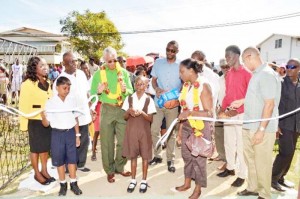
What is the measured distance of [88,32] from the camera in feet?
166

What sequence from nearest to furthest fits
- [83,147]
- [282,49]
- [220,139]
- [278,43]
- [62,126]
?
[62,126] < [83,147] < [220,139] < [282,49] < [278,43]

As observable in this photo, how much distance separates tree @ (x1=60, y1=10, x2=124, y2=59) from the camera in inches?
1962

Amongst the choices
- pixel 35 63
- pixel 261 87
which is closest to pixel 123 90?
pixel 35 63

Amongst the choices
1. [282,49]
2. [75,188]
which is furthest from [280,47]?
[75,188]

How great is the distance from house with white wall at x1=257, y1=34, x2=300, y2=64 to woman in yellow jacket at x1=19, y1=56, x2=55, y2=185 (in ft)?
117

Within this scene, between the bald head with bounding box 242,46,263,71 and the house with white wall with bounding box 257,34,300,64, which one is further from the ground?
the house with white wall with bounding box 257,34,300,64

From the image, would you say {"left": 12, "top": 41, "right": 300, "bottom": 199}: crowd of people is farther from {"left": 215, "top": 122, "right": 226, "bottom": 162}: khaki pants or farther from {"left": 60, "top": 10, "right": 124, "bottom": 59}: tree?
{"left": 60, "top": 10, "right": 124, "bottom": 59}: tree

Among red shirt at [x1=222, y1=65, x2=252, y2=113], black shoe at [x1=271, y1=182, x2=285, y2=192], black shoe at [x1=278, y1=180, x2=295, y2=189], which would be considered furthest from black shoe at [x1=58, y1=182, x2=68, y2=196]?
black shoe at [x1=278, y1=180, x2=295, y2=189]

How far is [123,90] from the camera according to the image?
4867 millimetres

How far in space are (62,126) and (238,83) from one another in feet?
9.02

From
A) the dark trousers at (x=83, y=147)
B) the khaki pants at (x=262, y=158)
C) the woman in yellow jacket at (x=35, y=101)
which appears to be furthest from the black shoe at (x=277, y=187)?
the woman in yellow jacket at (x=35, y=101)

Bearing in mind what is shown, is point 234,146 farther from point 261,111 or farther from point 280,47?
point 280,47

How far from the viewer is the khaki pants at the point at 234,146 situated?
4.94 metres

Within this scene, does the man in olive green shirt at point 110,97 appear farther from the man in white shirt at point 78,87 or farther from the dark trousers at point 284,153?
the dark trousers at point 284,153
